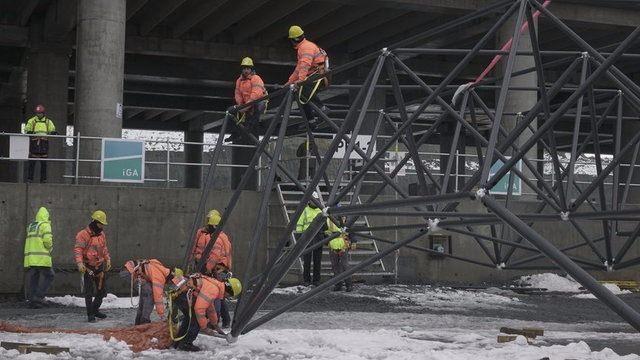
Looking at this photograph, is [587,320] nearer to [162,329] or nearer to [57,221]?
[162,329]

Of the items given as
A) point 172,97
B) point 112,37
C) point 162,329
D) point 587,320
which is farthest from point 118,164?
point 172,97

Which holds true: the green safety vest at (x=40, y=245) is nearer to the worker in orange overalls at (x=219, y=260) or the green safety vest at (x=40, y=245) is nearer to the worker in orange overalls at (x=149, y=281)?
the worker in orange overalls at (x=219, y=260)

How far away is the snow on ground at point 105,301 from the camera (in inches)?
679

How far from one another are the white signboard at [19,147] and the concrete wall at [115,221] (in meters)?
1.51

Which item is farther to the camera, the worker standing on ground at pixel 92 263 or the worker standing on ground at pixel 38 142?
the worker standing on ground at pixel 38 142

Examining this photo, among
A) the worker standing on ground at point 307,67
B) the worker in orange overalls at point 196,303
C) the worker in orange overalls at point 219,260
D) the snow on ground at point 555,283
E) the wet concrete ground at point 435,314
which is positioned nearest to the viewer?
the worker in orange overalls at point 196,303

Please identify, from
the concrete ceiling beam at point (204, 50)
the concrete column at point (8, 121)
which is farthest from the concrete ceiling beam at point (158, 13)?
the concrete column at point (8, 121)

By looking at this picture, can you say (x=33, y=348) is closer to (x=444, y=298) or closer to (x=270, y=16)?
(x=444, y=298)

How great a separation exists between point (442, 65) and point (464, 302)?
19.0m

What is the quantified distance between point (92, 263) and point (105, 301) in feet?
9.58

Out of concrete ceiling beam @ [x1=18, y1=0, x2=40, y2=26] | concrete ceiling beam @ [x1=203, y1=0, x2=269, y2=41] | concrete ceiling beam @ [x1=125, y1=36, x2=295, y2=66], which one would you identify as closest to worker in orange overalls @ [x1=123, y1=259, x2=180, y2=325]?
concrete ceiling beam @ [x1=203, y1=0, x2=269, y2=41]

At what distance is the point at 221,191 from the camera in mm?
21578

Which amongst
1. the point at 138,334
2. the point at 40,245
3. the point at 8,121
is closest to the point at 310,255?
the point at 40,245

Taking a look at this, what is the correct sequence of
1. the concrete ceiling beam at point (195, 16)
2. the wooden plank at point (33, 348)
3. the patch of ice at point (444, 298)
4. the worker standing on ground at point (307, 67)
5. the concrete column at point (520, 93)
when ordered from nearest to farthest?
the wooden plank at point (33, 348) → the worker standing on ground at point (307, 67) → the patch of ice at point (444, 298) → the concrete column at point (520, 93) → the concrete ceiling beam at point (195, 16)
